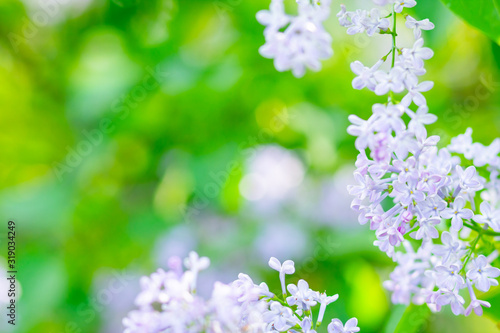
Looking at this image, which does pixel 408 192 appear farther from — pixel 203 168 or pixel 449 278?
pixel 203 168

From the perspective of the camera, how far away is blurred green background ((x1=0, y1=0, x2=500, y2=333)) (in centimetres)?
129

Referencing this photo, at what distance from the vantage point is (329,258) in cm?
122

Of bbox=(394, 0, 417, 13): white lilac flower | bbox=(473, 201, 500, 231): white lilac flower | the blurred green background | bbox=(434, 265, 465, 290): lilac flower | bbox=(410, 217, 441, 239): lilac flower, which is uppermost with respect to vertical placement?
the blurred green background

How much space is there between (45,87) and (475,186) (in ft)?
4.65

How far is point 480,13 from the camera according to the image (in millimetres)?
536

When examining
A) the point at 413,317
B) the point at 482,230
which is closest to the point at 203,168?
the point at 413,317

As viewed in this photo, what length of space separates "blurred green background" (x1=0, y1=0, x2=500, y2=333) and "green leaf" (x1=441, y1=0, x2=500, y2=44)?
0.66 meters

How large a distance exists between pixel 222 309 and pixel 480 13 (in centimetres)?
37

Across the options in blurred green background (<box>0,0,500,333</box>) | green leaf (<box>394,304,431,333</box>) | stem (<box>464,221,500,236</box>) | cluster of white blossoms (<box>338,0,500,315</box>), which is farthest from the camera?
blurred green background (<box>0,0,500,333</box>)

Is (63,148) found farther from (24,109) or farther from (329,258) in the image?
(329,258)

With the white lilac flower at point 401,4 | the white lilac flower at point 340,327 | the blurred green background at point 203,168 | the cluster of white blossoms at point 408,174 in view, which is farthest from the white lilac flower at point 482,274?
the blurred green background at point 203,168

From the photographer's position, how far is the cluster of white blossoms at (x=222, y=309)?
1.33 feet

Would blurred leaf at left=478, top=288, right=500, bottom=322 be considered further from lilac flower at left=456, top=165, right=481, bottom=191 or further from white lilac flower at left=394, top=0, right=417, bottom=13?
white lilac flower at left=394, top=0, right=417, bottom=13

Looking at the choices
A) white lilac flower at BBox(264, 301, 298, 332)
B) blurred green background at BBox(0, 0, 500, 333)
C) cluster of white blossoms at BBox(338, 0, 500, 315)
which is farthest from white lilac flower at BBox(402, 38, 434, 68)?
blurred green background at BBox(0, 0, 500, 333)
